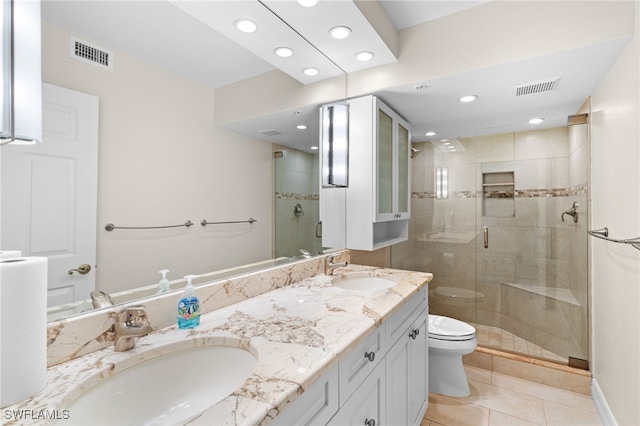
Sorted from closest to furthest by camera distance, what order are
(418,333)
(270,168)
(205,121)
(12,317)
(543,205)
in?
(12,317), (205,121), (270,168), (418,333), (543,205)

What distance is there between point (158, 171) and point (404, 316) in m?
1.31

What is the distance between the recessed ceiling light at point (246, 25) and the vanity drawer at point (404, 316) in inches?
59.1

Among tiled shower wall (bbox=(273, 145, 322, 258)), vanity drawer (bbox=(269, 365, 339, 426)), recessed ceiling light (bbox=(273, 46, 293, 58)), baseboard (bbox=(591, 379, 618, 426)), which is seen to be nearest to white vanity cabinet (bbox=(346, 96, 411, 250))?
tiled shower wall (bbox=(273, 145, 322, 258))

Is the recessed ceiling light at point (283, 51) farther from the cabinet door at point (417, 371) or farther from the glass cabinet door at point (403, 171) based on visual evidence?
the cabinet door at point (417, 371)

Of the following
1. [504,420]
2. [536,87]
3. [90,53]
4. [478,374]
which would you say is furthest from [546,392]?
[90,53]

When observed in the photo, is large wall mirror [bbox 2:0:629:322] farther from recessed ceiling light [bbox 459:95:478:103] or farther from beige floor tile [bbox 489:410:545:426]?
beige floor tile [bbox 489:410:545:426]

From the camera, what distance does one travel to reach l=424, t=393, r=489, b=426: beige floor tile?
1.93m

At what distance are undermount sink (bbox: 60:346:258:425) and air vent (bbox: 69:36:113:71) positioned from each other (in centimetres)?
90

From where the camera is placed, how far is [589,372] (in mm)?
2219

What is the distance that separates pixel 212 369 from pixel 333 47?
173 cm

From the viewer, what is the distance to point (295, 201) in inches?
68.6

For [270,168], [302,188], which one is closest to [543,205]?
[302,188]

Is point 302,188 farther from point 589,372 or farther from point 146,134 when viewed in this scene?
point 589,372

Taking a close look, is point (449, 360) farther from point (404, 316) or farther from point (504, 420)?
point (404, 316)
